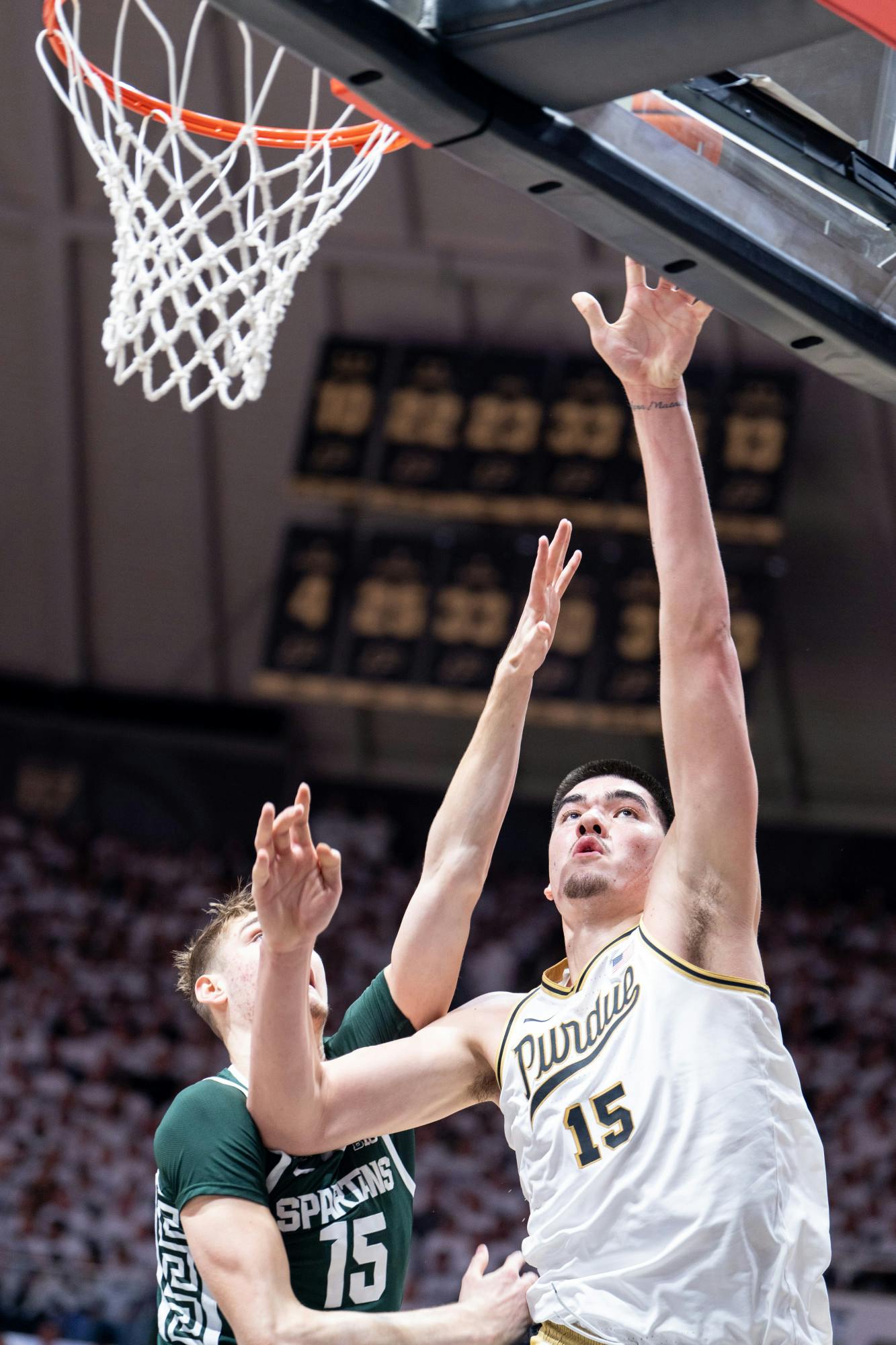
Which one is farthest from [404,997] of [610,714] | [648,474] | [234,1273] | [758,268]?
[610,714]

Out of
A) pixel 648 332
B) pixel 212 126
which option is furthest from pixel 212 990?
pixel 212 126

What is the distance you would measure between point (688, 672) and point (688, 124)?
1.01 meters

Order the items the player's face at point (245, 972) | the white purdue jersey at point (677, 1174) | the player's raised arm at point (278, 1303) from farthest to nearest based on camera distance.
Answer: the player's face at point (245, 972)
the player's raised arm at point (278, 1303)
the white purdue jersey at point (677, 1174)

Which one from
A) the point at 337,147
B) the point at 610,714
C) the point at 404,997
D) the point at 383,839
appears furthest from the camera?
the point at 383,839

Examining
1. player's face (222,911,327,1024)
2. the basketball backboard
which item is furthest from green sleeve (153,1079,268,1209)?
the basketball backboard

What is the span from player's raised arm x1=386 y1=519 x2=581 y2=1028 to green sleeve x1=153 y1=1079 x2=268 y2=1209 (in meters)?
0.57

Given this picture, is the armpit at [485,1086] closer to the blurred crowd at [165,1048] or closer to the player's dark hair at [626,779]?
the player's dark hair at [626,779]

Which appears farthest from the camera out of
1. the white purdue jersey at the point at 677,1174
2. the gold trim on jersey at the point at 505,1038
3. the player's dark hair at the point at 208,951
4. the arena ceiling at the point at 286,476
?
the arena ceiling at the point at 286,476

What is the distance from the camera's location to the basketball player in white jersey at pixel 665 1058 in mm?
2758

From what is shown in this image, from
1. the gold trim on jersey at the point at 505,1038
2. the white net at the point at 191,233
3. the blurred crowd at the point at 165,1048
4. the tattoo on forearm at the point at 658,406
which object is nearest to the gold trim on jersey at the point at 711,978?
the gold trim on jersey at the point at 505,1038

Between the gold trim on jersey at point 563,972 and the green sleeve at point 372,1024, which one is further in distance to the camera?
the green sleeve at point 372,1024

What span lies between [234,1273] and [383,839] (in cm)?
1278

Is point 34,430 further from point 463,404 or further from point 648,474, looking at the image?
point 648,474

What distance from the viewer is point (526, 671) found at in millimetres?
3742
